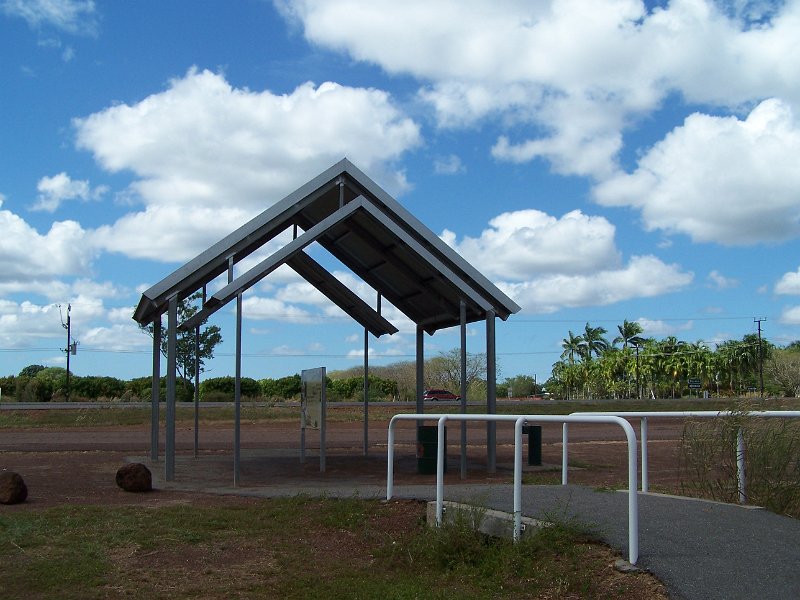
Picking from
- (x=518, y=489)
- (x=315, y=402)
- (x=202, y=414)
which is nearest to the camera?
(x=518, y=489)

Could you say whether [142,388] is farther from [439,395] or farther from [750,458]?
[750,458]

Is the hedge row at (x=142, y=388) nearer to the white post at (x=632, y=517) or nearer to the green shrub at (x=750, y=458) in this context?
the green shrub at (x=750, y=458)

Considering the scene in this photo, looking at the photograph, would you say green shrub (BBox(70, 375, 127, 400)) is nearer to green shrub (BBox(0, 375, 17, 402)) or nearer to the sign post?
green shrub (BBox(0, 375, 17, 402))

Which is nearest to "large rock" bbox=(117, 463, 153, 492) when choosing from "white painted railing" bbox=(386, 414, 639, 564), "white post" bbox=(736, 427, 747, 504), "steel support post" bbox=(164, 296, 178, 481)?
"steel support post" bbox=(164, 296, 178, 481)

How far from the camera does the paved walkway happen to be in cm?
607

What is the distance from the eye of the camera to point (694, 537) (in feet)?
23.6

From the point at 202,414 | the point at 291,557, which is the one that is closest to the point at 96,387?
the point at 202,414

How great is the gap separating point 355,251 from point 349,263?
0.95 meters

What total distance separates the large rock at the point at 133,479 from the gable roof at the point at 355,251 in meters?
2.82

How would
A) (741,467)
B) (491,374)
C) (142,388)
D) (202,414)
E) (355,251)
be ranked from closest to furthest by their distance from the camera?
1. (741,467)
2. (491,374)
3. (355,251)
4. (202,414)
5. (142,388)

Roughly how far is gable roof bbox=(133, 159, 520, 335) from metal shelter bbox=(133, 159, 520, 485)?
0.02m

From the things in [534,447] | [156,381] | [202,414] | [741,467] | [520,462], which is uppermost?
[156,381]

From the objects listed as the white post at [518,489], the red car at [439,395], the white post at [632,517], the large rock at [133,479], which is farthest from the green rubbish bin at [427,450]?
the red car at [439,395]

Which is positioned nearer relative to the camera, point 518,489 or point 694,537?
point 694,537
